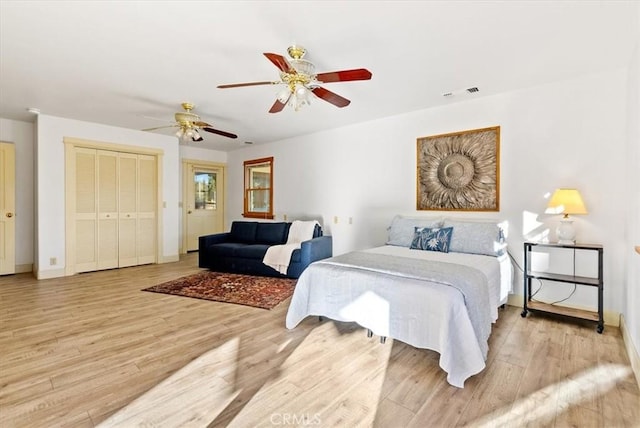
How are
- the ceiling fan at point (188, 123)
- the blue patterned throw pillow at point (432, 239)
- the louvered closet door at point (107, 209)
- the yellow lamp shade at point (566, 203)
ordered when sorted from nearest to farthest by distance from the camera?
the yellow lamp shade at point (566, 203) < the blue patterned throw pillow at point (432, 239) < the ceiling fan at point (188, 123) < the louvered closet door at point (107, 209)

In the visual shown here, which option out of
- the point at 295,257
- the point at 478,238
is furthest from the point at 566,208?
the point at 295,257

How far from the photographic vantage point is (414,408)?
1.78 meters

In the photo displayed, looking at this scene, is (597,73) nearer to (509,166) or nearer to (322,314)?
(509,166)

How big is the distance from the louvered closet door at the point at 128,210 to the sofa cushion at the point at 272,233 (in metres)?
2.28

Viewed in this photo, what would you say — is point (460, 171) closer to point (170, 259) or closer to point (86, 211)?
point (170, 259)

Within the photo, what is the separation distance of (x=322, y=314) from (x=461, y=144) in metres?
2.80

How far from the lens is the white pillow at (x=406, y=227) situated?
3948mm

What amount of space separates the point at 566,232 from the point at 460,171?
1.35 metres

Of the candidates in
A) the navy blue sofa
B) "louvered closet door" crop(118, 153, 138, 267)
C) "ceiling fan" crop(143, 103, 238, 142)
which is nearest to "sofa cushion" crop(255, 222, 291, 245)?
the navy blue sofa

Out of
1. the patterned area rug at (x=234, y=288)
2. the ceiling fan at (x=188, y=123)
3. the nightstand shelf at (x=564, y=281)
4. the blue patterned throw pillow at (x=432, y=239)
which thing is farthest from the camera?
the ceiling fan at (x=188, y=123)

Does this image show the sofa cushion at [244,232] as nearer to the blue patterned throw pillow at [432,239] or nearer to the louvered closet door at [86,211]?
the louvered closet door at [86,211]

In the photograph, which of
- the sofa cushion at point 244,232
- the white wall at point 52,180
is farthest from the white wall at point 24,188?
the sofa cushion at point 244,232

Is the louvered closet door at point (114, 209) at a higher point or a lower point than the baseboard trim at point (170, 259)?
higher

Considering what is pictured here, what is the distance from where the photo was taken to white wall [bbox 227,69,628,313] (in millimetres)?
3080
